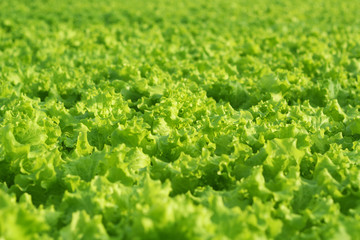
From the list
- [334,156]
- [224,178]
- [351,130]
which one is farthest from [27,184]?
[351,130]

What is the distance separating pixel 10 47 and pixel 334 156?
7406mm

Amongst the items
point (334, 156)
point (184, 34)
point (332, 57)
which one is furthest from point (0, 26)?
point (334, 156)

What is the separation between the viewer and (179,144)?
13.6ft

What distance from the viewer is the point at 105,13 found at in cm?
1484

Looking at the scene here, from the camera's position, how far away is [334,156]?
3.88m

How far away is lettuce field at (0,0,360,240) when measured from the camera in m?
2.89

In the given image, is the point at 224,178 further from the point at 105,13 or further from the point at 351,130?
the point at 105,13

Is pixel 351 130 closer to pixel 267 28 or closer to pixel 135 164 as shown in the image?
pixel 135 164

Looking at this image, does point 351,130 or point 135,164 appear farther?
point 351,130

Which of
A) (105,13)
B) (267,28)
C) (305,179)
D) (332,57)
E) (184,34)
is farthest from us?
(105,13)

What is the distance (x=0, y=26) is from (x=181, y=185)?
10.5 meters

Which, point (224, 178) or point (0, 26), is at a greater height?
point (224, 178)

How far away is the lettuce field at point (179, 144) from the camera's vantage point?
9.50 ft

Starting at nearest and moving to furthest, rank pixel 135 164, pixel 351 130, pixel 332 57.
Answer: pixel 135 164, pixel 351 130, pixel 332 57
